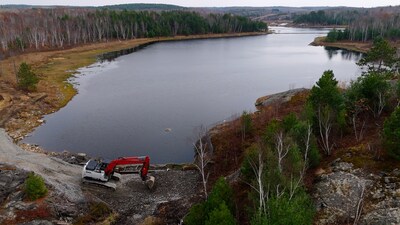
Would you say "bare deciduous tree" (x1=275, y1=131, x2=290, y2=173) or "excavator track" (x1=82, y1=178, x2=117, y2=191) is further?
"excavator track" (x1=82, y1=178, x2=117, y2=191)

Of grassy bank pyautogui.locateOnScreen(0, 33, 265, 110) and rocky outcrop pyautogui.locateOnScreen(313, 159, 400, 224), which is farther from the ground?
grassy bank pyautogui.locateOnScreen(0, 33, 265, 110)

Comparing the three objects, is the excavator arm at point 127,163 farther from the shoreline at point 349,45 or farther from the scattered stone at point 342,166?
the shoreline at point 349,45

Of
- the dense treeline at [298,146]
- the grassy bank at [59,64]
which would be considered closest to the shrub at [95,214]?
the dense treeline at [298,146]

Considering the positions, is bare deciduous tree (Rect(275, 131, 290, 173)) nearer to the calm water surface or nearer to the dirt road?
the dirt road

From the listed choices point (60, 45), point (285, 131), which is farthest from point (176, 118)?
point (60, 45)

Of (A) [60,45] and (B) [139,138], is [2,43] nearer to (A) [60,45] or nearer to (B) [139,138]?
(A) [60,45]

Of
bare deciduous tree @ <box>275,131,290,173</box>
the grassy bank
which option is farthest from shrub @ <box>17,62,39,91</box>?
bare deciduous tree @ <box>275,131,290,173</box>
